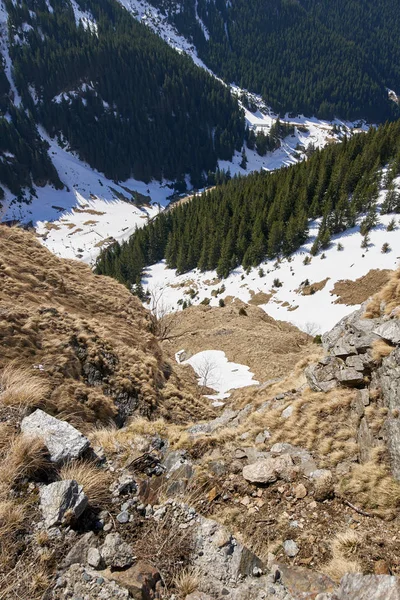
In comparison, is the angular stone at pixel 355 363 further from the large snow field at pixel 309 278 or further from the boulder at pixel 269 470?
the large snow field at pixel 309 278

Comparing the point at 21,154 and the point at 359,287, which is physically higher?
the point at 359,287

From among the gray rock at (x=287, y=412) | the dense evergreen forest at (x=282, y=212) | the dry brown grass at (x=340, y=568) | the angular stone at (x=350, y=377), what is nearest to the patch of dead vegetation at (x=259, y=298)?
the dense evergreen forest at (x=282, y=212)

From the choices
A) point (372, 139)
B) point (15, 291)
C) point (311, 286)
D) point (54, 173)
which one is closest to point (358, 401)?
point (15, 291)

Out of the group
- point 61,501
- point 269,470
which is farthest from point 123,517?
point 269,470

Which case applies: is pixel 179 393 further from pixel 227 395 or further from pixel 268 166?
pixel 268 166

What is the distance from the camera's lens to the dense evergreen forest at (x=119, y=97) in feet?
513

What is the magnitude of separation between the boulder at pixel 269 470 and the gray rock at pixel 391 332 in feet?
11.4

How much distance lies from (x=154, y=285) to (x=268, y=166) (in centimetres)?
12812

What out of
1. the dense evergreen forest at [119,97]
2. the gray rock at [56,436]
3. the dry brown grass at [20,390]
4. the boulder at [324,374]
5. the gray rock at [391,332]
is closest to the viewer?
the gray rock at [56,436]

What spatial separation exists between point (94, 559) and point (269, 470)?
3.35 metres

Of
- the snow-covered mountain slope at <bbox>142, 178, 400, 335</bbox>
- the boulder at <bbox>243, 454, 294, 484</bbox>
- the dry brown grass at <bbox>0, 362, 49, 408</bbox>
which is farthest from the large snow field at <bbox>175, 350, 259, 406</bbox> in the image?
the snow-covered mountain slope at <bbox>142, 178, 400, 335</bbox>

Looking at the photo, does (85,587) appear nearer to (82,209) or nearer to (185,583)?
(185,583)

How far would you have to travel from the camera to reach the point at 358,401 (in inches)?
269

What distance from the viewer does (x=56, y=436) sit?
204 inches
